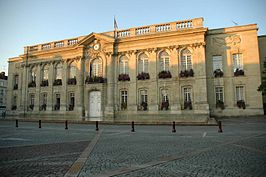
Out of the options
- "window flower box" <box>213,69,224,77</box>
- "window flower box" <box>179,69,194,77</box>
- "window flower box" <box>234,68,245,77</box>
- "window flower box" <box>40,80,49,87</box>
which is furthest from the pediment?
"window flower box" <box>234,68,245,77</box>

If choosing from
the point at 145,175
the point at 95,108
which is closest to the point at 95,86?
the point at 95,108

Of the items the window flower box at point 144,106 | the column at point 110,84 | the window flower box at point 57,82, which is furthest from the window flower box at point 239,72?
the window flower box at point 57,82

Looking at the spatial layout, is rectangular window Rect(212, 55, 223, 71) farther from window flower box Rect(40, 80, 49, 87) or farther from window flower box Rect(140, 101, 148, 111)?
window flower box Rect(40, 80, 49, 87)

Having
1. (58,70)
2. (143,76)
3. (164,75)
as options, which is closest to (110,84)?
(143,76)

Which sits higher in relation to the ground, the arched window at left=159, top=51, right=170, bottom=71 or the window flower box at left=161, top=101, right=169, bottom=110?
the arched window at left=159, top=51, right=170, bottom=71

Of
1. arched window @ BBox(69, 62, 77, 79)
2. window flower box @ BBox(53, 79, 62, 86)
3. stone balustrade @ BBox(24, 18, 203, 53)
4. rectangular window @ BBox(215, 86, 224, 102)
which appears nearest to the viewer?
rectangular window @ BBox(215, 86, 224, 102)

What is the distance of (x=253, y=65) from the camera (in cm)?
2100

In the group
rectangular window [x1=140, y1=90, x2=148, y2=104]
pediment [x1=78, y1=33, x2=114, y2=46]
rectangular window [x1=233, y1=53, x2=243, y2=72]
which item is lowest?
rectangular window [x1=140, y1=90, x2=148, y2=104]

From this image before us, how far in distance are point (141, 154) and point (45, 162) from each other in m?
2.82

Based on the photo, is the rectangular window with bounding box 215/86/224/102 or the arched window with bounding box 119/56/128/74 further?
the arched window with bounding box 119/56/128/74

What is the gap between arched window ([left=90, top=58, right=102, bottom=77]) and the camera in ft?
83.6

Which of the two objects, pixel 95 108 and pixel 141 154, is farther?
pixel 95 108

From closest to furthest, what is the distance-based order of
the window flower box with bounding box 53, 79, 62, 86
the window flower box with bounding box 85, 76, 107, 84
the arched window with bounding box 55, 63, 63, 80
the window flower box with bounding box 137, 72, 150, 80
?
the window flower box with bounding box 137, 72, 150, 80 → the window flower box with bounding box 85, 76, 107, 84 → the window flower box with bounding box 53, 79, 62, 86 → the arched window with bounding box 55, 63, 63, 80

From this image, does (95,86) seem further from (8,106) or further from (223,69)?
(8,106)
